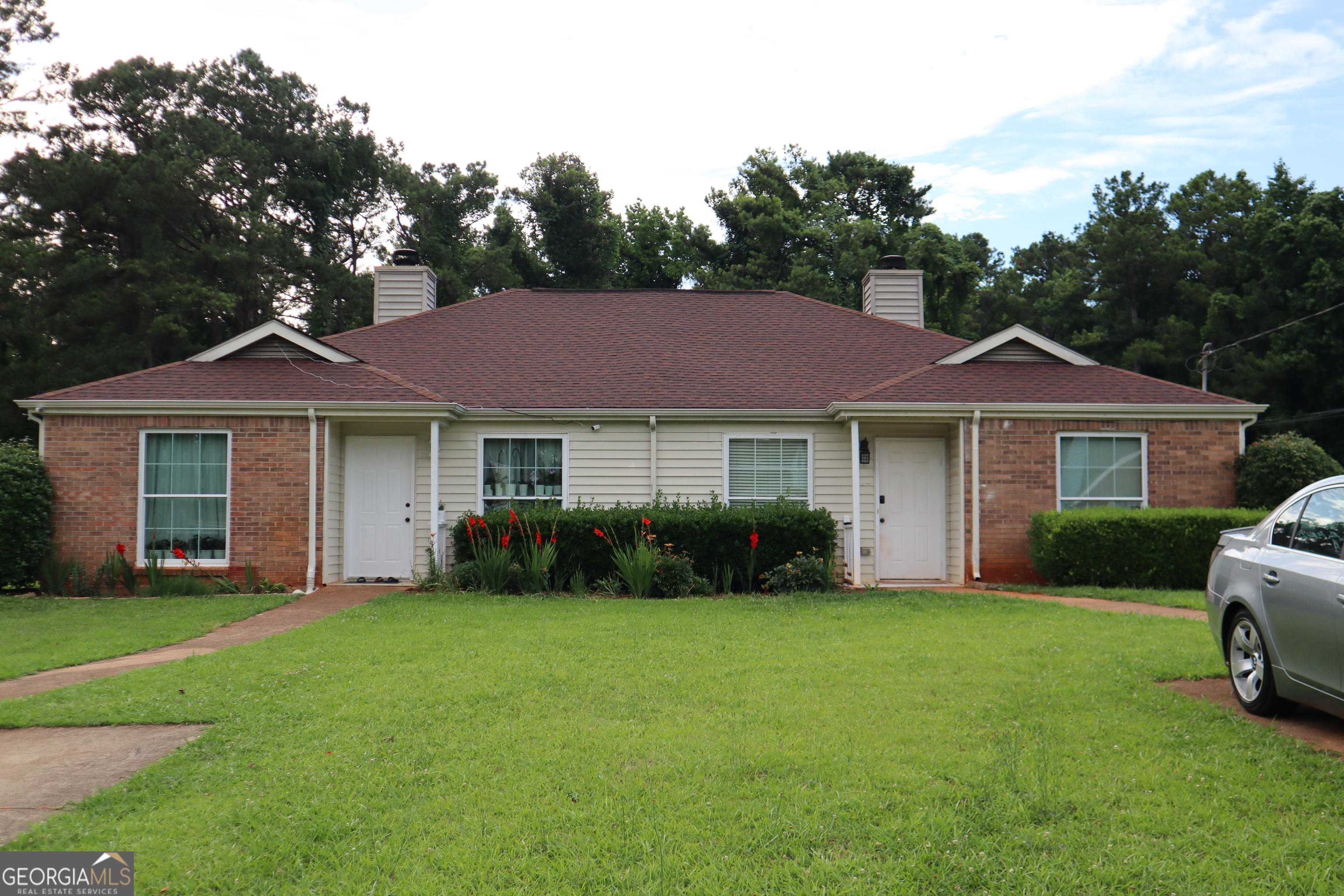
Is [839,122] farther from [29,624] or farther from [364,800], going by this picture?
[364,800]

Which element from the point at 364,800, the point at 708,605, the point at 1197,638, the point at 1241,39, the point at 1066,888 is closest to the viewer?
the point at 1066,888

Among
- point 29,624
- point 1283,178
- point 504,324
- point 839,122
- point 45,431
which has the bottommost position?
point 29,624

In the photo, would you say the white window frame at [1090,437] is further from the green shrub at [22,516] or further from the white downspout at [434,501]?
the green shrub at [22,516]

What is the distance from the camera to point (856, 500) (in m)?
13.5

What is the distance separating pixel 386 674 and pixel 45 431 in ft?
31.5

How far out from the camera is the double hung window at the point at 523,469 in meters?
14.1

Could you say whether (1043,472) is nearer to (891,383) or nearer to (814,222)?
(891,383)

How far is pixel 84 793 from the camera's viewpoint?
4.23m

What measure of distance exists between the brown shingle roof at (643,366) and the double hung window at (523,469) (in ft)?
2.07

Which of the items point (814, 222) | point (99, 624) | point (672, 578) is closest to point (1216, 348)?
point (814, 222)

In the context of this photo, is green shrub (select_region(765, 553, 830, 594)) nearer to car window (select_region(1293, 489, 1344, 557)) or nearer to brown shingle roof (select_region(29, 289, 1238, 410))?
brown shingle roof (select_region(29, 289, 1238, 410))

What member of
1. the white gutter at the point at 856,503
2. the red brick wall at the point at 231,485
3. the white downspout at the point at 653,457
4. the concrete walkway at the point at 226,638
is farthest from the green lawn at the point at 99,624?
the white gutter at the point at 856,503

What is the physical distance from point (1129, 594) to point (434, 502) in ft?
33.1

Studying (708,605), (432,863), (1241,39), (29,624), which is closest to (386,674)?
(432,863)
